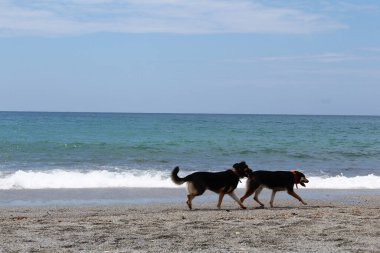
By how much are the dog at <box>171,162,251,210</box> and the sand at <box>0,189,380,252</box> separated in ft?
1.05

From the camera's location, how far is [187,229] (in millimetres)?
8797

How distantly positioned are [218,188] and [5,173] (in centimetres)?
872

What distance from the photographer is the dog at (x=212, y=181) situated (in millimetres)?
11992

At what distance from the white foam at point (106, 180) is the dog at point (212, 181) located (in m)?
3.90

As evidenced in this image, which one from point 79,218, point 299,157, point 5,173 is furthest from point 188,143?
point 79,218

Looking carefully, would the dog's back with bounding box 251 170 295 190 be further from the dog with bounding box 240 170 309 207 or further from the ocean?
the ocean

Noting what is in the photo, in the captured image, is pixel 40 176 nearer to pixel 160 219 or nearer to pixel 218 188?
pixel 218 188

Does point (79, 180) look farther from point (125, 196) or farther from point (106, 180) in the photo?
point (125, 196)

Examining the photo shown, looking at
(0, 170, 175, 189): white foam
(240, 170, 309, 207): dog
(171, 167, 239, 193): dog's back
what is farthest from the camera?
(0, 170, 175, 189): white foam

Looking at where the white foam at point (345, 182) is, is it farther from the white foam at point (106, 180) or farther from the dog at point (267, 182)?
the dog at point (267, 182)

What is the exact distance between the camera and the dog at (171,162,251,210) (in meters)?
12.0

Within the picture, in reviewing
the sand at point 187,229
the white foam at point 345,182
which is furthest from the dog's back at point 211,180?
the white foam at point 345,182

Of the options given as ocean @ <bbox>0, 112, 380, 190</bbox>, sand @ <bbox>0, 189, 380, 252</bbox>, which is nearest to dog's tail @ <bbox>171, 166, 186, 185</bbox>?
sand @ <bbox>0, 189, 380, 252</bbox>

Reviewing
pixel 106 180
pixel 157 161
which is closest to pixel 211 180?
pixel 106 180
